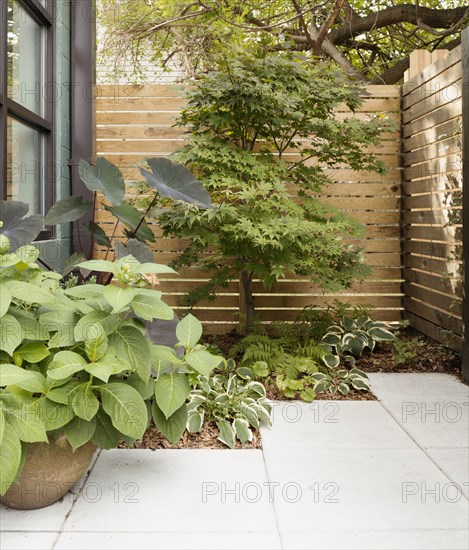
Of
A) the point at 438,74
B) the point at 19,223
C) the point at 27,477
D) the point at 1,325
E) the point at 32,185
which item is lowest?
the point at 27,477

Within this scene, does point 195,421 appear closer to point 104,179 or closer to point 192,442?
point 192,442

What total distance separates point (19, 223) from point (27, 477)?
944mm

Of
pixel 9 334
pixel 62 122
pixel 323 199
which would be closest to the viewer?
pixel 9 334

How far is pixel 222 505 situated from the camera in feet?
5.71

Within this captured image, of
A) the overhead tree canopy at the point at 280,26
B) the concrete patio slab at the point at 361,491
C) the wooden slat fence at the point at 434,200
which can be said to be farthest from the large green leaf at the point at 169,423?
the overhead tree canopy at the point at 280,26

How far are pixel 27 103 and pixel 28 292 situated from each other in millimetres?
1663

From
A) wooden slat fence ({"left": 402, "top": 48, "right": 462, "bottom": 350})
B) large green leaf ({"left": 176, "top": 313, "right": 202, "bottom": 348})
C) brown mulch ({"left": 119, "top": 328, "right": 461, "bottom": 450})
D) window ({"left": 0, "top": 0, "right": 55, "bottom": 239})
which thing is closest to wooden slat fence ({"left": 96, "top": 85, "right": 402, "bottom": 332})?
wooden slat fence ({"left": 402, "top": 48, "right": 462, "bottom": 350})

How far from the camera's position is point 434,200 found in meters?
3.61

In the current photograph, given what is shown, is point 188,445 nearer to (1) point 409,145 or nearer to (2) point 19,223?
(2) point 19,223

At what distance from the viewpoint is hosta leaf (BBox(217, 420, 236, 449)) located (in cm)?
220

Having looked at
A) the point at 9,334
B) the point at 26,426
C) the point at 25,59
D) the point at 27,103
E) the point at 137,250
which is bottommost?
the point at 26,426

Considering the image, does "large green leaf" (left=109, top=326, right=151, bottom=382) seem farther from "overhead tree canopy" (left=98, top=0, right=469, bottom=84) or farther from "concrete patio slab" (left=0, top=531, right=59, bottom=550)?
"overhead tree canopy" (left=98, top=0, right=469, bottom=84)

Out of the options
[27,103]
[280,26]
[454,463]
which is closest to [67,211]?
[27,103]

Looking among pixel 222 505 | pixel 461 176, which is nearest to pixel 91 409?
pixel 222 505
